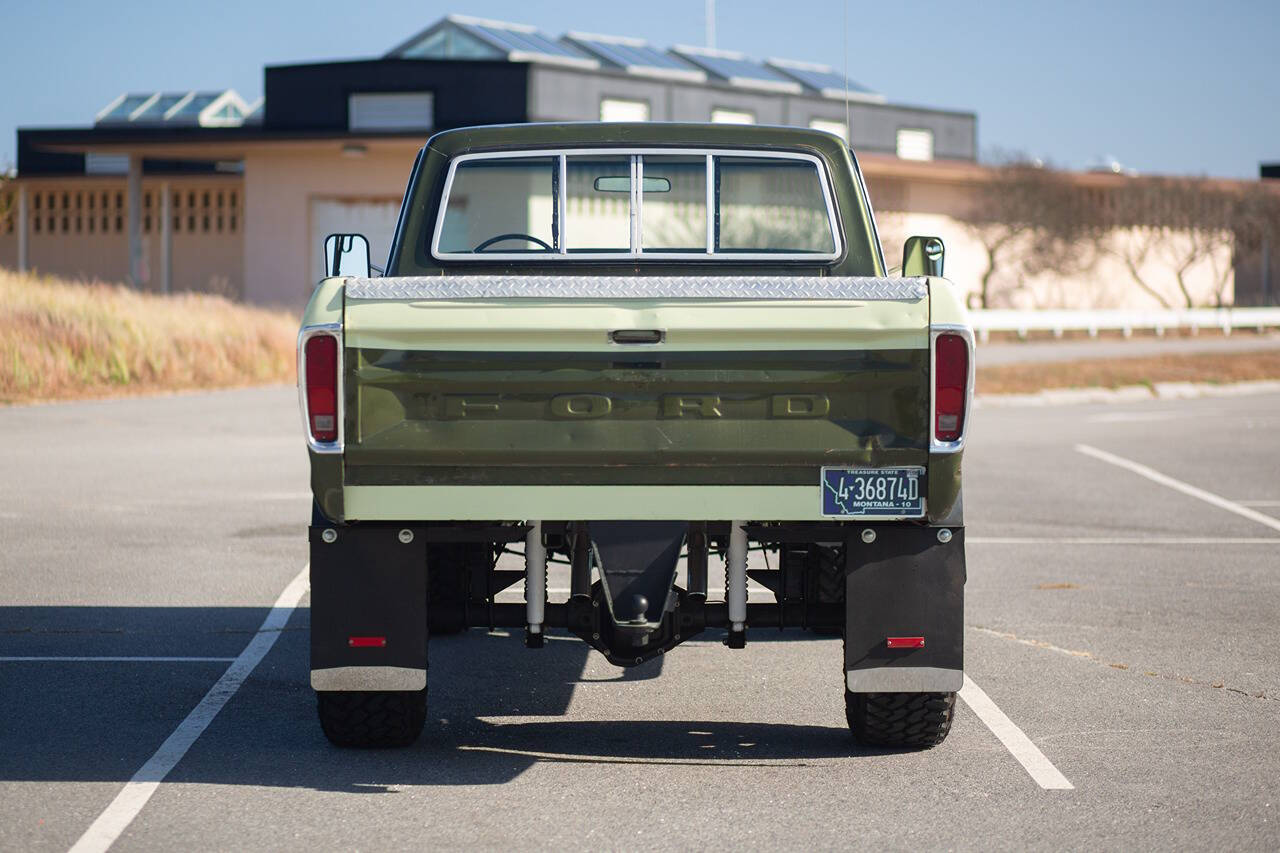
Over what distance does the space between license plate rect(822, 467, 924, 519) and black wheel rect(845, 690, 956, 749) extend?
31.9 inches

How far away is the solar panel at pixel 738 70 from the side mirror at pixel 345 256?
3847cm

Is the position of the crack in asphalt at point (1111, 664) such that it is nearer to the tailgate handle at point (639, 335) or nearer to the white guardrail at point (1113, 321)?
the tailgate handle at point (639, 335)

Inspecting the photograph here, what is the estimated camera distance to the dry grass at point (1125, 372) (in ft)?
89.5

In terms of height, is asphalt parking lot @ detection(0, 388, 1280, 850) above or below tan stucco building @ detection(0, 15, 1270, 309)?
below

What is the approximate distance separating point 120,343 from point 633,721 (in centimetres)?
1947

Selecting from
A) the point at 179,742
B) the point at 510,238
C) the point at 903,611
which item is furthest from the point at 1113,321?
the point at 179,742

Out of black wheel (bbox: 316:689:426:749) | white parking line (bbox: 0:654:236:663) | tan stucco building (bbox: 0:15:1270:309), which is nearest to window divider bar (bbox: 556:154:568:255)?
black wheel (bbox: 316:689:426:749)

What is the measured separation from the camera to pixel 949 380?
18.4 ft

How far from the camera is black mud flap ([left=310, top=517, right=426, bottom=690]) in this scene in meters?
5.86

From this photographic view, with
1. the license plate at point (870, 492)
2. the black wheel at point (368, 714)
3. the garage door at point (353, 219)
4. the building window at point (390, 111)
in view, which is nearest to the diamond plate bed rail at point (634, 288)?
the license plate at point (870, 492)

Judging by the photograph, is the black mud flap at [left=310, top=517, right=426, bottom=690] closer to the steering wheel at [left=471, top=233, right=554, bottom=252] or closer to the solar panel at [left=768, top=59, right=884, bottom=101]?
the steering wheel at [left=471, top=233, right=554, bottom=252]

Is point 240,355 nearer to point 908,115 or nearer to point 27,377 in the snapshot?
point 27,377

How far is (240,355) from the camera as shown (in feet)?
88.1

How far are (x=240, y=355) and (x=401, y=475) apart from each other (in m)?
21.9
